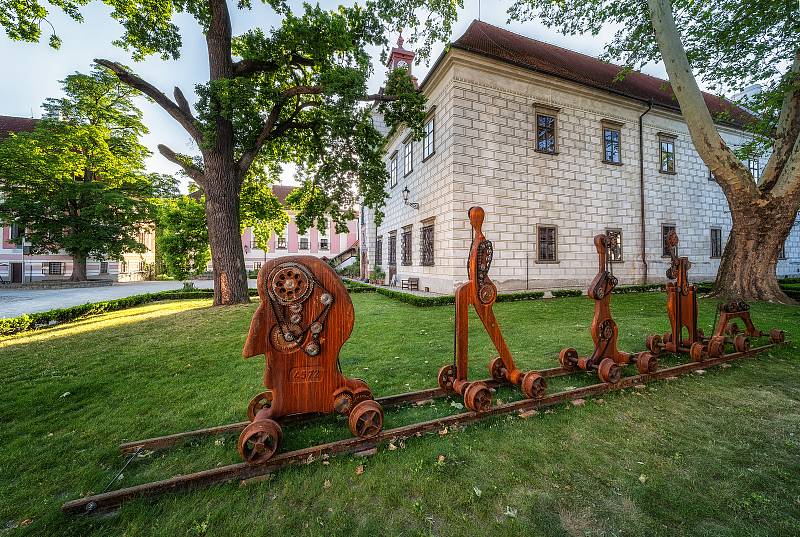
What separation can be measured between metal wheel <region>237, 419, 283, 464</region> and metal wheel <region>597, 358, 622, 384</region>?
11.3ft

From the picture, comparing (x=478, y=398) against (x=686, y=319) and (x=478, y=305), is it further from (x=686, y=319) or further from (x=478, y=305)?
(x=686, y=319)

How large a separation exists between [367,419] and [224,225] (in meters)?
9.92

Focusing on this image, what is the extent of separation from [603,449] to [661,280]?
17.3 m

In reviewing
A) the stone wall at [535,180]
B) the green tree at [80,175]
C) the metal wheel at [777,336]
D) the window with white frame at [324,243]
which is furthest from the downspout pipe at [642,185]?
the window with white frame at [324,243]

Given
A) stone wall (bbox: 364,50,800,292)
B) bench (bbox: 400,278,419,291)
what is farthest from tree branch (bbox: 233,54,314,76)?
bench (bbox: 400,278,419,291)

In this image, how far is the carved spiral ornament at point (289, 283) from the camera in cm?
239

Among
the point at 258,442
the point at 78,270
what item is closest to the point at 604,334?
the point at 258,442

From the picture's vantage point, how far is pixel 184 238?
1429 cm

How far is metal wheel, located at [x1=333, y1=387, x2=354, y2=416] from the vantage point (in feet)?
8.39

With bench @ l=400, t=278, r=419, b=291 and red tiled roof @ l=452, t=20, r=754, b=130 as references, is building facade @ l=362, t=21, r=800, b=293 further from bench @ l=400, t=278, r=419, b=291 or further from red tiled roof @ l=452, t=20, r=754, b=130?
bench @ l=400, t=278, r=419, b=291

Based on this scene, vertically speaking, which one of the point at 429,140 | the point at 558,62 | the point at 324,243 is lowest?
the point at 324,243

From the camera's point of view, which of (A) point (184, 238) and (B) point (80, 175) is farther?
(B) point (80, 175)

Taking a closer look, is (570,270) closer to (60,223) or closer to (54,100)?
(60,223)

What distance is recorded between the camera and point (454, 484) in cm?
204
